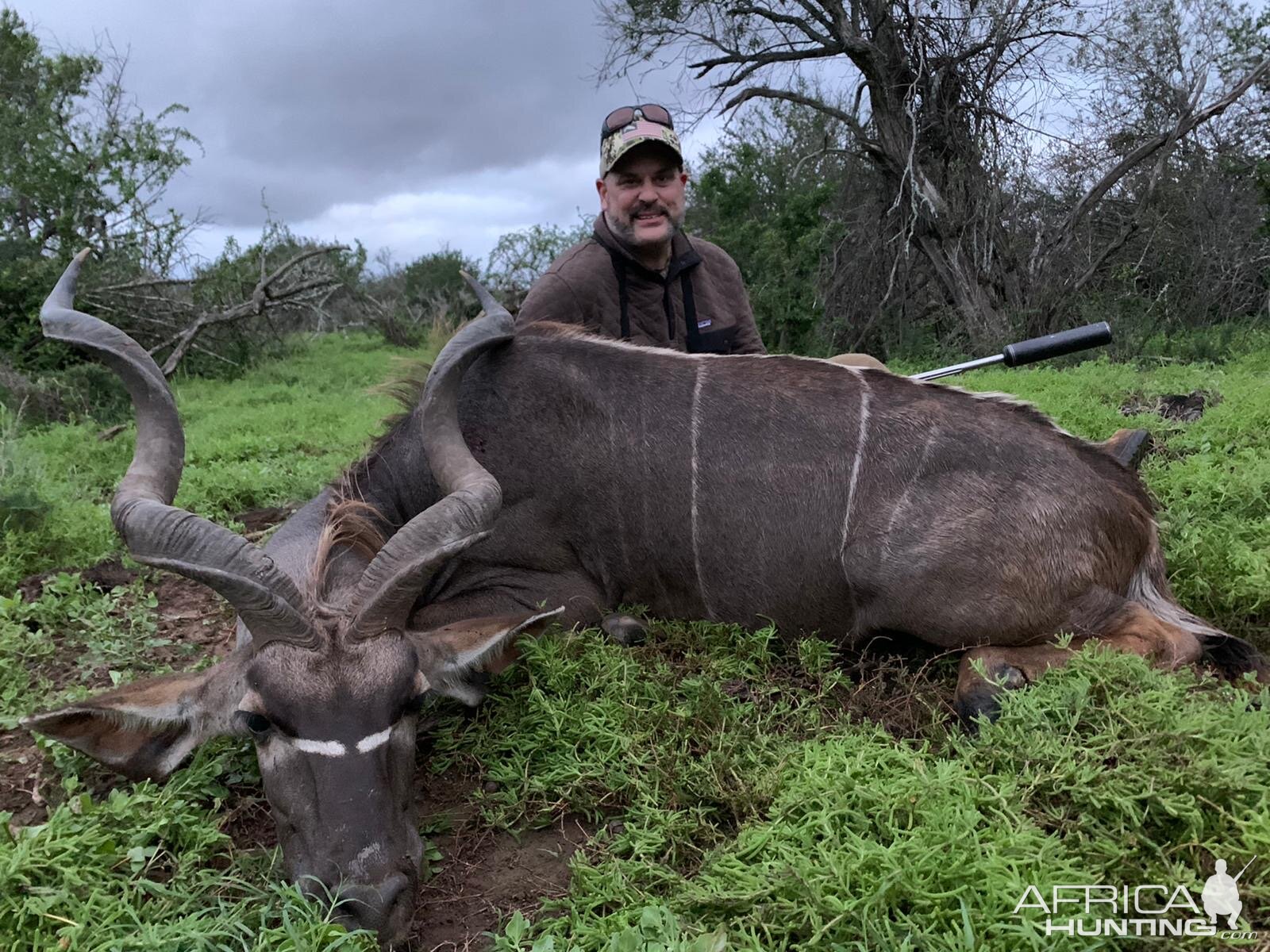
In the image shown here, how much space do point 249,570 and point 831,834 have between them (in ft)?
5.41

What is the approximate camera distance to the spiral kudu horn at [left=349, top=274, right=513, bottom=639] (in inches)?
93.1

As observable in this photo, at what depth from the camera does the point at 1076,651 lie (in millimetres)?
2631

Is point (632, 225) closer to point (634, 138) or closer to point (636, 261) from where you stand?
point (636, 261)

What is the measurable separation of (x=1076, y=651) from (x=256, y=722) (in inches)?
96.5

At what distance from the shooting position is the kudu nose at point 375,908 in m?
1.92

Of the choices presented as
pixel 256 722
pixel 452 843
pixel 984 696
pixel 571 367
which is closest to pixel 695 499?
pixel 571 367

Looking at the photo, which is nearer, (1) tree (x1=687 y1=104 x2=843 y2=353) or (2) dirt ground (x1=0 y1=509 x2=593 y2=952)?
(2) dirt ground (x1=0 y1=509 x2=593 y2=952)

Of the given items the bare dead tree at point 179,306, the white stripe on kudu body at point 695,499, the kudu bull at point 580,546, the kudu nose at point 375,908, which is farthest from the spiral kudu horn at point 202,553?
the bare dead tree at point 179,306

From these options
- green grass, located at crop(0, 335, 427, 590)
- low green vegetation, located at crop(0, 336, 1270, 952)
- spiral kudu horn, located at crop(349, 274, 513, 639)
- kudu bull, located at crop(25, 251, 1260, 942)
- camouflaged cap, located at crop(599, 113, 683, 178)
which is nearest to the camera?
low green vegetation, located at crop(0, 336, 1270, 952)

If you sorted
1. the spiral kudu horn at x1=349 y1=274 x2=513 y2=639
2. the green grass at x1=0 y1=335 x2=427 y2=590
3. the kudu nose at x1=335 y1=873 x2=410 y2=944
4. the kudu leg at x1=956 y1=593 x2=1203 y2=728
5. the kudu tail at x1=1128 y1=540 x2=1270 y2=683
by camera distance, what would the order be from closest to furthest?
the kudu nose at x1=335 y1=873 x2=410 y2=944, the spiral kudu horn at x1=349 y1=274 x2=513 y2=639, the kudu leg at x1=956 y1=593 x2=1203 y2=728, the kudu tail at x1=1128 y1=540 x2=1270 y2=683, the green grass at x1=0 y1=335 x2=427 y2=590

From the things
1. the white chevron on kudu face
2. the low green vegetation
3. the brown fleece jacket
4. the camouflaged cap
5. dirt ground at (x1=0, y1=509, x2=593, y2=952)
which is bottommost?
dirt ground at (x1=0, y1=509, x2=593, y2=952)

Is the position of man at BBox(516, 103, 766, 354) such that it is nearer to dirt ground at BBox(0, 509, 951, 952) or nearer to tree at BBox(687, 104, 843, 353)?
dirt ground at BBox(0, 509, 951, 952)

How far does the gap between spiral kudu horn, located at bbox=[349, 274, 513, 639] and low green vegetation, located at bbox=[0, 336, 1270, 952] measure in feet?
1.84

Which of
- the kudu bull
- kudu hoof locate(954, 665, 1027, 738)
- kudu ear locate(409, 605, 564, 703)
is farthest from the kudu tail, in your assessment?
kudu ear locate(409, 605, 564, 703)
